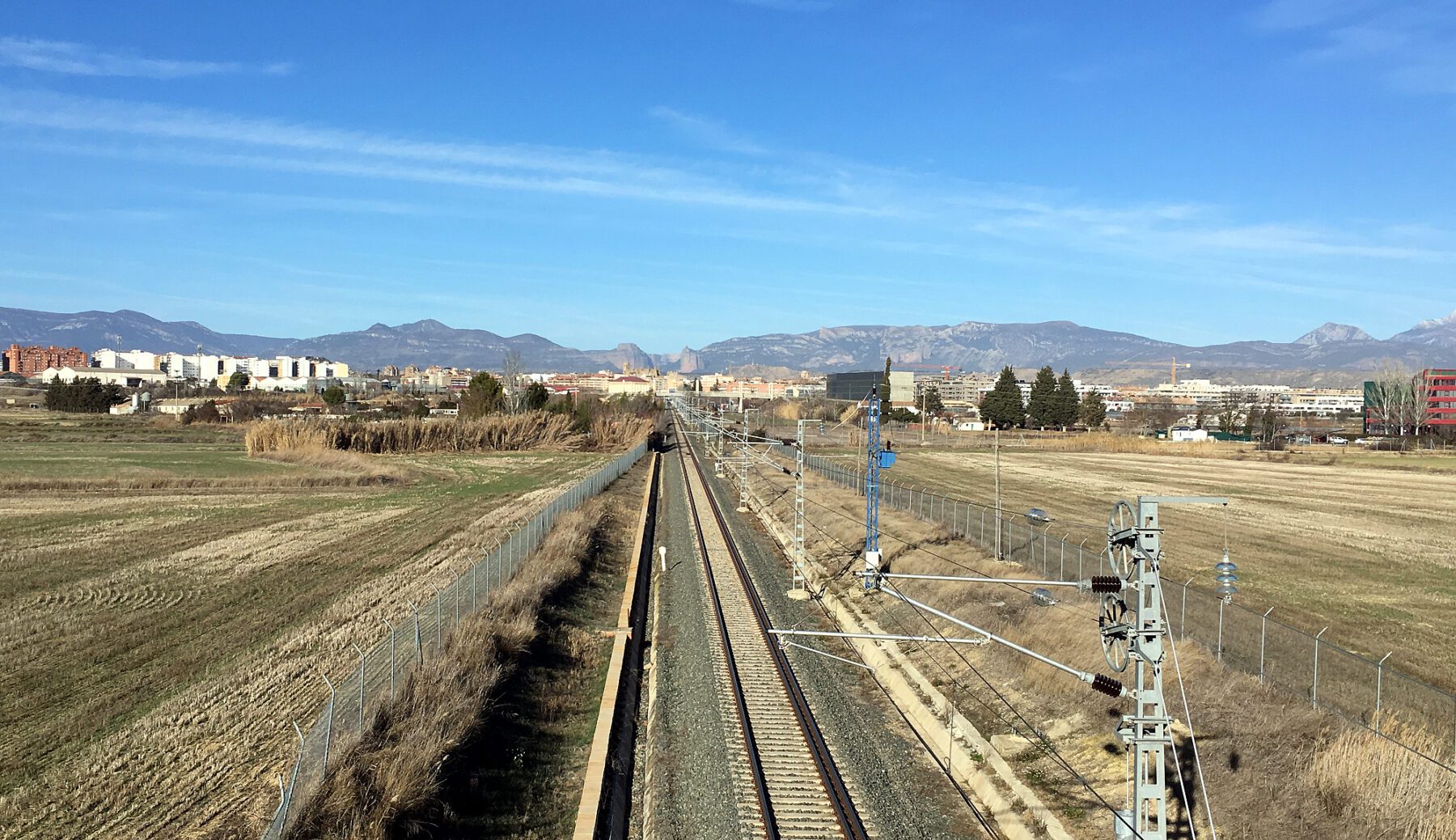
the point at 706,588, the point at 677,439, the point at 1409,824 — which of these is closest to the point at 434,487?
the point at 706,588

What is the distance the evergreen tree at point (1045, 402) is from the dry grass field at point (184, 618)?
94852 millimetres

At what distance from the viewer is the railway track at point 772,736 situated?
50.8ft

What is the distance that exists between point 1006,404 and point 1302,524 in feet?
302

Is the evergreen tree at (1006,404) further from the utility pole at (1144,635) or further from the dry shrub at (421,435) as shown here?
the utility pole at (1144,635)

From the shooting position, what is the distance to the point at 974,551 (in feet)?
117

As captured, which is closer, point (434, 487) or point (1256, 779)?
point (1256, 779)

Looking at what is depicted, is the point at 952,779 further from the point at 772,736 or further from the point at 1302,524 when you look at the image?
the point at 1302,524

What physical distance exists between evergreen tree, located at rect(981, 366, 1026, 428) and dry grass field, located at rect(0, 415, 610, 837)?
89.8 metres

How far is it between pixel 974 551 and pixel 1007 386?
364ft

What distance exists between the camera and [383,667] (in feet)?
60.1

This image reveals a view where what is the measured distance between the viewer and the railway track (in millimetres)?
15469

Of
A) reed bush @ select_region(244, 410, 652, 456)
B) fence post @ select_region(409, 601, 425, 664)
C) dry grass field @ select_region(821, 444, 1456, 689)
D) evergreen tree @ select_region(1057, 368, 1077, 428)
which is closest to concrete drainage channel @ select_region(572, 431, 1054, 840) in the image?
fence post @ select_region(409, 601, 425, 664)

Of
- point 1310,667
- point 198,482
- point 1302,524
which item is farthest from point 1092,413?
point 1310,667

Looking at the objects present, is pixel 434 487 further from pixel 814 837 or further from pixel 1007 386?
pixel 1007 386
